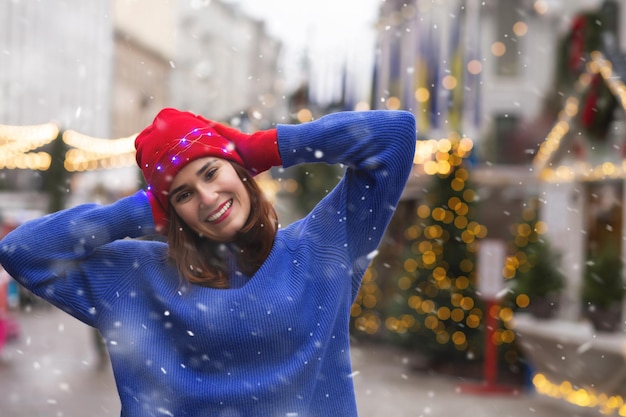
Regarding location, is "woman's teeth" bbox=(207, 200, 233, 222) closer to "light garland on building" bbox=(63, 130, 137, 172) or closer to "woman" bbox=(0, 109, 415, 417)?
"woman" bbox=(0, 109, 415, 417)

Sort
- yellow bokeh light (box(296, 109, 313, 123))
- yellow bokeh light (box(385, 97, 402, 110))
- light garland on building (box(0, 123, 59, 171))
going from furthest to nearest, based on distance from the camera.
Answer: yellow bokeh light (box(385, 97, 402, 110))
light garland on building (box(0, 123, 59, 171))
yellow bokeh light (box(296, 109, 313, 123))

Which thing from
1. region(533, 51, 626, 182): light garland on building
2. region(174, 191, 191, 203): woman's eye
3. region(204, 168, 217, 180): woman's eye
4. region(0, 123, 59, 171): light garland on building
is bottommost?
region(0, 123, 59, 171): light garland on building

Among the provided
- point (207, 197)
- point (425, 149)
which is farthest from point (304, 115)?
point (207, 197)

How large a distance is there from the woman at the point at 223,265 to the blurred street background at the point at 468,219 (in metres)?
1.54

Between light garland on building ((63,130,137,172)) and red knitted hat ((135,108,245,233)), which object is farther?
light garland on building ((63,130,137,172))

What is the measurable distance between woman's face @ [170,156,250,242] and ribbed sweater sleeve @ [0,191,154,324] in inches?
4.7

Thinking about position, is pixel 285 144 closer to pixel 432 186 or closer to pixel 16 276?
pixel 16 276

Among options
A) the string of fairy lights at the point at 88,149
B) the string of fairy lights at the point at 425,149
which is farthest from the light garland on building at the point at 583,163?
the string of fairy lights at the point at 88,149

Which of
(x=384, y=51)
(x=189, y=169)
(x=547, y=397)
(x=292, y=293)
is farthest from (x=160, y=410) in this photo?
(x=384, y=51)

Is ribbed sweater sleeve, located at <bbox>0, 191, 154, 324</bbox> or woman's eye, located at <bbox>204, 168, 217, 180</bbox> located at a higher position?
woman's eye, located at <bbox>204, 168, 217, 180</bbox>

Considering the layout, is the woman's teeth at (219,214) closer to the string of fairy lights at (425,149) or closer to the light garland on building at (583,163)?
the string of fairy lights at (425,149)

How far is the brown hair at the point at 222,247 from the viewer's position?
2326 mm

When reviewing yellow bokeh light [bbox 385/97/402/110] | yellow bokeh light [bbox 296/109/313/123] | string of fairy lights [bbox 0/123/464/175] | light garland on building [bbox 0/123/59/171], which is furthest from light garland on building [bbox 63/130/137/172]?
yellow bokeh light [bbox 385/97/402/110]

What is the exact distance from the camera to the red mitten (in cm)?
238
